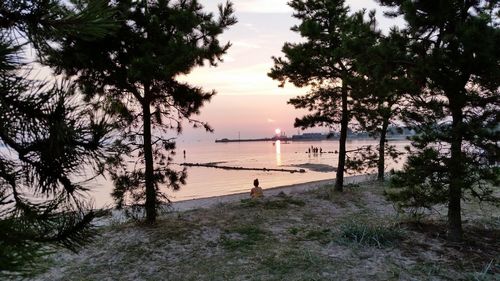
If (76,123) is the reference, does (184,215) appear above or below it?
below

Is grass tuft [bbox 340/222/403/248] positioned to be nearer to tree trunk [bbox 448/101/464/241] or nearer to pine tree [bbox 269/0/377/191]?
tree trunk [bbox 448/101/464/241]

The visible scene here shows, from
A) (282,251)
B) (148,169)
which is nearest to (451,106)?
(282,251)

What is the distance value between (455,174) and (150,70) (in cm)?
737

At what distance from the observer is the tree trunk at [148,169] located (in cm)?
1145

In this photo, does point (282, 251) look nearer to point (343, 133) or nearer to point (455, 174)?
point (455, 174)

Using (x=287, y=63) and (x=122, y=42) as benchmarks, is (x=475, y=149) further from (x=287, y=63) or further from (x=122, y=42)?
(x=287, y=63)

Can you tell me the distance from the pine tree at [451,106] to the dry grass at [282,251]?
1129 mm

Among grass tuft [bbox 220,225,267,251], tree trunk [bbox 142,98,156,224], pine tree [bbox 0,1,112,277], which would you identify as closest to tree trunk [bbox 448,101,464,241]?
grass tuft [bbox 220,225,267,251]

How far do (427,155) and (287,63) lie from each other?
10.3 m

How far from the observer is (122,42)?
34.8ft

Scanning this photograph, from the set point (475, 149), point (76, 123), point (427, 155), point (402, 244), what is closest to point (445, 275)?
point (402, 244)

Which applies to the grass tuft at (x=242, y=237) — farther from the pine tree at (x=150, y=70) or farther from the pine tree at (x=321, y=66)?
the pine tree at (x=321, y=66)

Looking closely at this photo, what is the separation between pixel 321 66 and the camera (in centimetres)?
1788

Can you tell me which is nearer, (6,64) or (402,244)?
(6,64)
